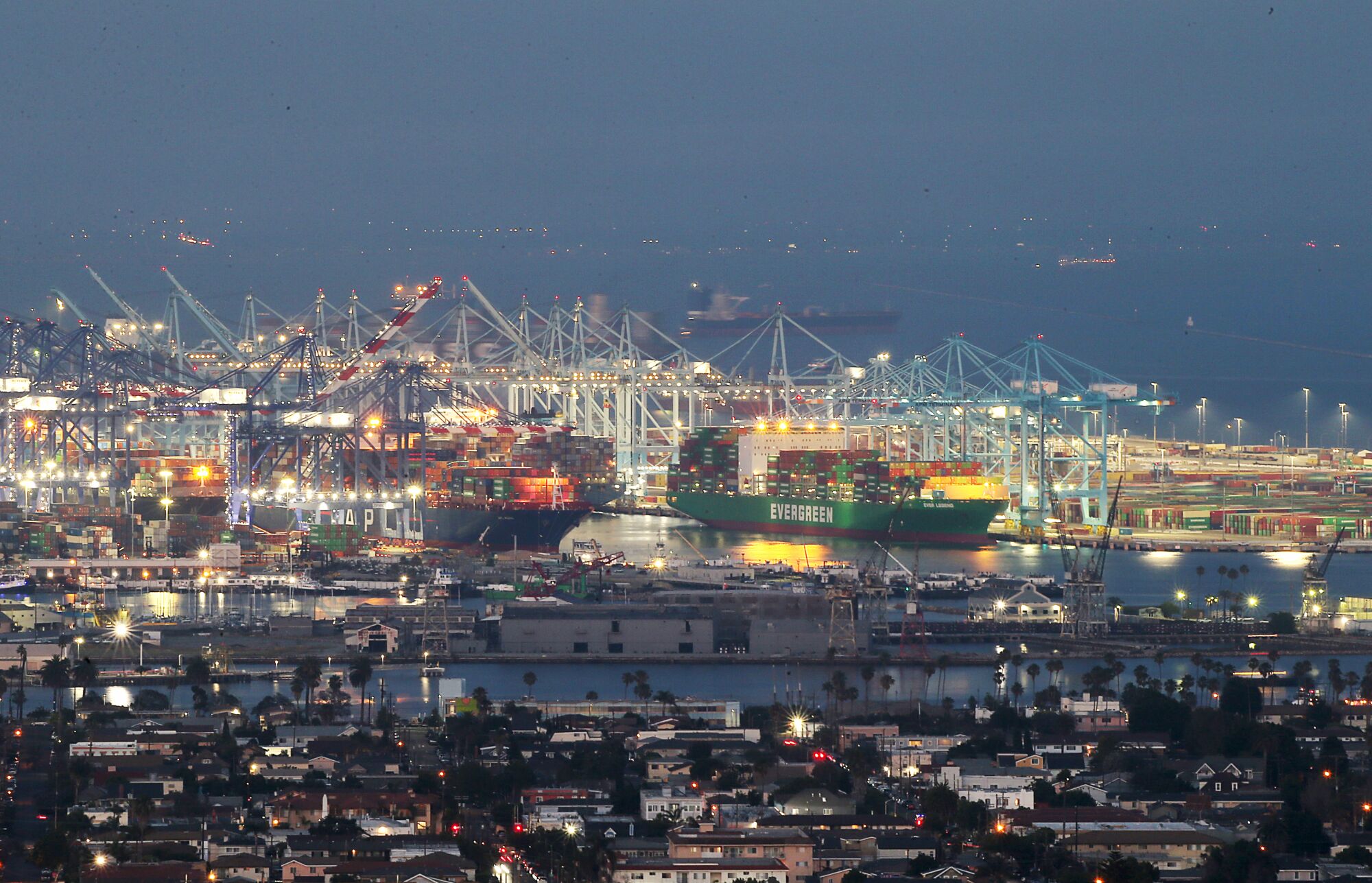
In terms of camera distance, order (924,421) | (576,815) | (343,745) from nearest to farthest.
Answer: (576,815) < (343,745) < (924,421)

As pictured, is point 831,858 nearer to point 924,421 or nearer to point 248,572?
point 248,572

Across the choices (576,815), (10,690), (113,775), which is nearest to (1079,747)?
(576,815)

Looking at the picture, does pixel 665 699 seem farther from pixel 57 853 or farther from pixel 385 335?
pixel 385 335

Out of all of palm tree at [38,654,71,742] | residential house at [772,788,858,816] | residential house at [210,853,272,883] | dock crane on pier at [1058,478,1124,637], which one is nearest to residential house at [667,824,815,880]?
residential house at [772,788,858,816]

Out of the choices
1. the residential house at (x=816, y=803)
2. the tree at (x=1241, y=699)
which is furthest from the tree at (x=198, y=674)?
the residential house at (x=816, y=803)

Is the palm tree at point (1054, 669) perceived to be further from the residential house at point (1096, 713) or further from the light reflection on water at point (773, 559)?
the residential house at point (1096, 713)

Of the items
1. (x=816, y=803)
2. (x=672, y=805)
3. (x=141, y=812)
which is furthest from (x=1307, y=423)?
(x=141, y=812)
